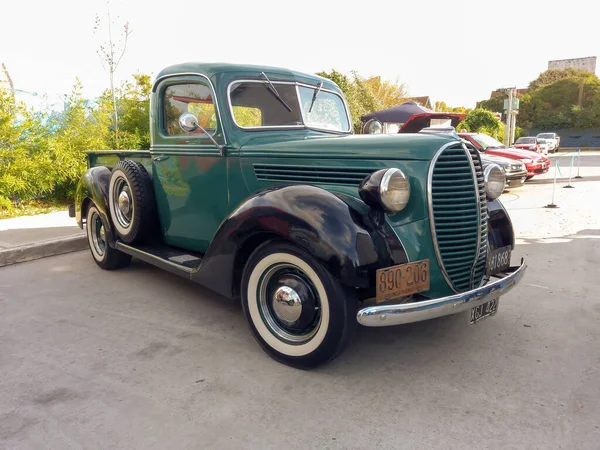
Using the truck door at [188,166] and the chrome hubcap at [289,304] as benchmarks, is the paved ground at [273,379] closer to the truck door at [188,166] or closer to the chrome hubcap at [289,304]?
the chrome hubcap at [289,304]

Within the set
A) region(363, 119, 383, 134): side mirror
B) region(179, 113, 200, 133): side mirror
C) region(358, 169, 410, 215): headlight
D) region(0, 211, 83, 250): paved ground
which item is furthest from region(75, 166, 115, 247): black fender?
region(358, 169, 410, 215): headlight

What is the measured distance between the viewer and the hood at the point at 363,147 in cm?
270

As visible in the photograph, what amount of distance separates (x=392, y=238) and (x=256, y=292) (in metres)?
0.93

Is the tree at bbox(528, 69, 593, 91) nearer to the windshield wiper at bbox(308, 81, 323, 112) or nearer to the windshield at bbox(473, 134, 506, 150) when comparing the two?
the windshield at bbox(473, 134, 506, 150)

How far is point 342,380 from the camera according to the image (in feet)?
8.74

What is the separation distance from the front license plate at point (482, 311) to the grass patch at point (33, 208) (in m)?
7.05

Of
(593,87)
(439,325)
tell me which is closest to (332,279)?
(439,325)

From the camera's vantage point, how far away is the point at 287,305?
2.76m

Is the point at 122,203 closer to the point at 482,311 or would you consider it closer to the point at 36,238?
the point at 36,238

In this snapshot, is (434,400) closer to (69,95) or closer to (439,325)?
(439,325)

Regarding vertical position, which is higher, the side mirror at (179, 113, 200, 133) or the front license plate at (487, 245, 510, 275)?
the side mirror at (179, 113, 200, 133)

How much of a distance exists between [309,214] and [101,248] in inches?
131

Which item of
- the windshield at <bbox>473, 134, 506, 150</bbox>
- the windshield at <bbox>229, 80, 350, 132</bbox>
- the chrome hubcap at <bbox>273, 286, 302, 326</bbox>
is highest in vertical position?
the windshield at <bbox>229, 80, 350, 132</bbox>

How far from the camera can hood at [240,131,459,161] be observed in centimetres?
270
